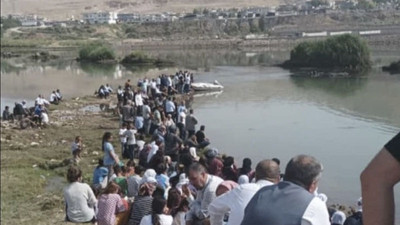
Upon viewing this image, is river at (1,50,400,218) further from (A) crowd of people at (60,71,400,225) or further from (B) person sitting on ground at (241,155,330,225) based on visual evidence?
(B) person sitting on ground at (241,155,330,225)

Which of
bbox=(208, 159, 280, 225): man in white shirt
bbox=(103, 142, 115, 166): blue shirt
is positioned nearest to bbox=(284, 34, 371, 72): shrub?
bbox=(103, 142, 115, 166): blue shirt

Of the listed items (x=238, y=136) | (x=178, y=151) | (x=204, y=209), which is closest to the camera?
(x=204, y=209)

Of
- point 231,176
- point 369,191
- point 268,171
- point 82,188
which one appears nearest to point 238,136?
point 231,176

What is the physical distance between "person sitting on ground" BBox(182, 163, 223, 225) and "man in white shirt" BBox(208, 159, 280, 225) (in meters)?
1.24

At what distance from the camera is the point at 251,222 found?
3102 mm

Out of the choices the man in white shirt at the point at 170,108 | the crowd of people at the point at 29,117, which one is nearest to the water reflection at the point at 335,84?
the man in white shirt at the point at 170,108

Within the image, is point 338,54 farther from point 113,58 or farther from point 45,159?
point 45,159

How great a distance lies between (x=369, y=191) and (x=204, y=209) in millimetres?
3740

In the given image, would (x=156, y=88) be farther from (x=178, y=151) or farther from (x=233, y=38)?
(x=233, y=38)

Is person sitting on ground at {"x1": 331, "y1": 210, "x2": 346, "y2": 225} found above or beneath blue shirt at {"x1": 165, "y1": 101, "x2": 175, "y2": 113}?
above

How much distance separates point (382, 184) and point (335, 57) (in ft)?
149

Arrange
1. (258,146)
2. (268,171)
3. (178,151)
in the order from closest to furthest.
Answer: (268,171)
(178,151)
(258,146)

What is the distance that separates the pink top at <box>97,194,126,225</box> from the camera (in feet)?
24.3

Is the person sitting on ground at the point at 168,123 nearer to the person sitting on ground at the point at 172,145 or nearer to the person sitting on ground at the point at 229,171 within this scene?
the person sitting on ground at the point at 172,145
